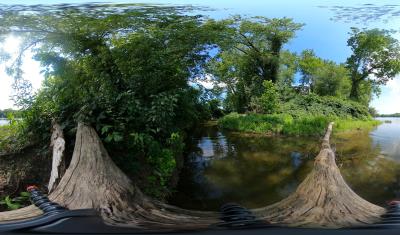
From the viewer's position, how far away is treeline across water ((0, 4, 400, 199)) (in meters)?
1.10

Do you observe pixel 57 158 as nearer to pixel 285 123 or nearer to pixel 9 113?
pixel 9 113

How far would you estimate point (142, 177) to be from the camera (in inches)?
51.5

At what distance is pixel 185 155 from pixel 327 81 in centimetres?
67

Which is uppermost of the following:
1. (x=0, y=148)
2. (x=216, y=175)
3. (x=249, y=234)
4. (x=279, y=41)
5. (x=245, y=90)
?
(x=279, y=41)

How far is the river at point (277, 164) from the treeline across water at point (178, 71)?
0.23ft

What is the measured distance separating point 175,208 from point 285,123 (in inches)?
19.3

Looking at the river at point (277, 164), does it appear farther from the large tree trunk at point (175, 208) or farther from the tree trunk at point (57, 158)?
the tree trunk at point (57, 158)

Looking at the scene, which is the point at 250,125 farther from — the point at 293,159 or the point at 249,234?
the point at 249,234

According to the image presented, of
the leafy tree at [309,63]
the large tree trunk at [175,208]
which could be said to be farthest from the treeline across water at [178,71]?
the large tree trunk at [175,208]

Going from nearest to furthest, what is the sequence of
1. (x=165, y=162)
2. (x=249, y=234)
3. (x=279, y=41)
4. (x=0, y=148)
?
(x=249, y=234) < (x=279, y=41) < (x=0, y=148) < (x=165, y=162)

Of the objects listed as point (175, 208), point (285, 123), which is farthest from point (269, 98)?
point (175, 208)

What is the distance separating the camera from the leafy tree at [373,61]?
45.2 inches

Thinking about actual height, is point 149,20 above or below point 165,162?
above

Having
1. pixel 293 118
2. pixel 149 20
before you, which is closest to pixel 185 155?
pixel 293 118
